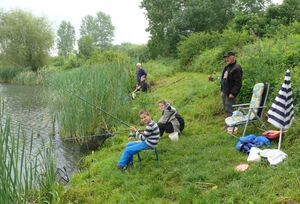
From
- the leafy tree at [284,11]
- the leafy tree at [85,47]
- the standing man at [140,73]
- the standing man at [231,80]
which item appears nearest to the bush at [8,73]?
the leafy tree at [85,47]

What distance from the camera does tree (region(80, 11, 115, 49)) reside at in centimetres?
8469

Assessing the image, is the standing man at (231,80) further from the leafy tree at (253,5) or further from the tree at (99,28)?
the tree at (99,28)

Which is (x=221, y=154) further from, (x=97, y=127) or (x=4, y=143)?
(x=97, y=127)

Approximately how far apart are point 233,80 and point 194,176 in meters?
3.00

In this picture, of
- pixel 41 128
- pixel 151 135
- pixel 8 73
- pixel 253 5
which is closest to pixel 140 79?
pixel 41 128

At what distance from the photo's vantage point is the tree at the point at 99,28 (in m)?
84.7

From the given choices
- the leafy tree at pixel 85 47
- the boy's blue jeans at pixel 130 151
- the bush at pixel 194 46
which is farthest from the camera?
Result: the leafy tree at pixel 85 47

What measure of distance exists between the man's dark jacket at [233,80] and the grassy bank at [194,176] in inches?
34.4

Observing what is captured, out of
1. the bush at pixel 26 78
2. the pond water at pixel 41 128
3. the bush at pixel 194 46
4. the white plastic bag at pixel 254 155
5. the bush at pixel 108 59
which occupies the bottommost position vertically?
the pond water at pixel 41 128

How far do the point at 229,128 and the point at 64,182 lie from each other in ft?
11.2

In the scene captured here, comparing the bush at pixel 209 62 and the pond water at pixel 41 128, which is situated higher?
the bush at pixel 209 62

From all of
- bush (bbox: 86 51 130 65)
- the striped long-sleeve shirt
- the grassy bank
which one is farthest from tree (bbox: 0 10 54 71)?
the striped long-sleeve shirt

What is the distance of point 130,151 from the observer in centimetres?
645

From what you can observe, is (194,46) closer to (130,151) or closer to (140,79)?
(140,79)
